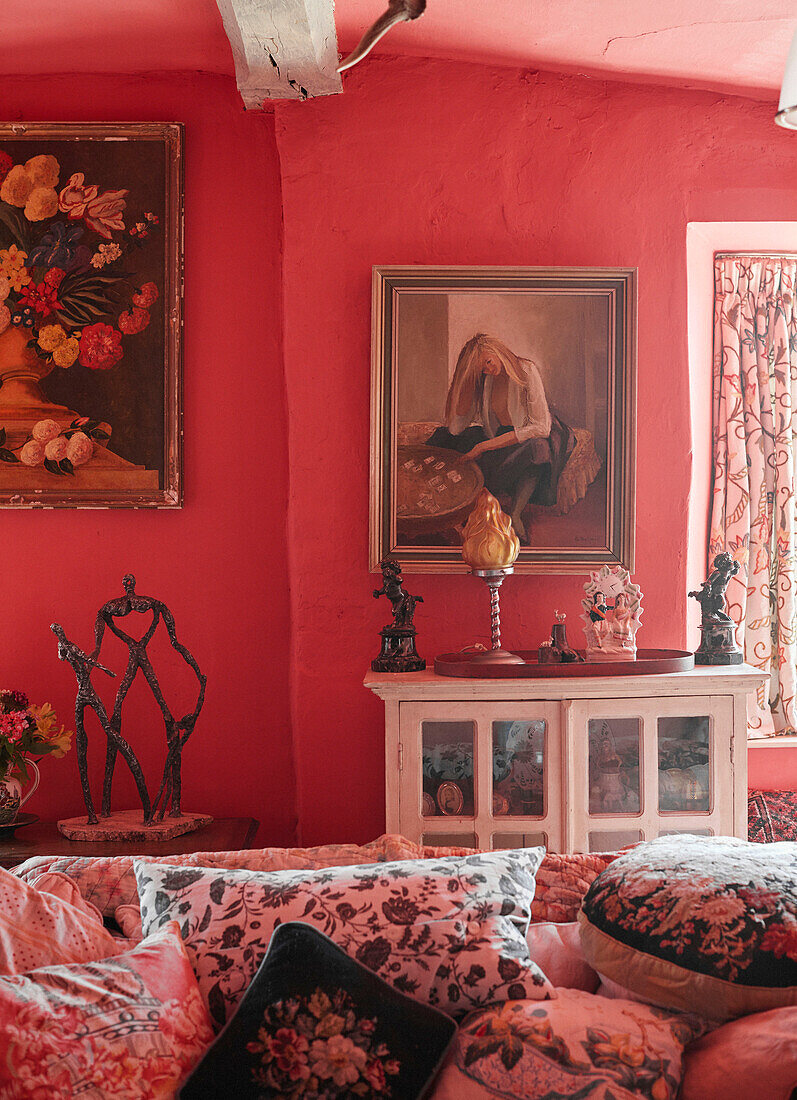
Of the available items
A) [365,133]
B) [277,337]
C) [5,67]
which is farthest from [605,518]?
[5,67]

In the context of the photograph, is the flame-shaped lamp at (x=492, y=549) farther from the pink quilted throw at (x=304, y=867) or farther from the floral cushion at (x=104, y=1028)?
the floral cushion at (x=104, y=1028)

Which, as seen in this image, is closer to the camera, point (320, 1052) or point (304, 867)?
point (320, 1052)

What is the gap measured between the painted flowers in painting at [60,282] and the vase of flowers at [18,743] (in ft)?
2.58

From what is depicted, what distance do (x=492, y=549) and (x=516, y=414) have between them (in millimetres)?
520

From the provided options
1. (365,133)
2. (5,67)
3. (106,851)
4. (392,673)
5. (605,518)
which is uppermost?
(5,67)

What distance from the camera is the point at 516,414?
2.73 meters

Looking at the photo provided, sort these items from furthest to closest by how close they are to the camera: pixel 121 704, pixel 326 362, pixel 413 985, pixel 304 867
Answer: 1. pixel 326 362
2. pixel 121 704
3. pixel 304 867
4. pixel 413 985

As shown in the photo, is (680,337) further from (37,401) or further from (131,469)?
(37,401)

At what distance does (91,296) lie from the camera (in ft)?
9.18

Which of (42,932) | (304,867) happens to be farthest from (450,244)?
(42,932)

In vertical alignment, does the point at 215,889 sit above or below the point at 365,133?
below

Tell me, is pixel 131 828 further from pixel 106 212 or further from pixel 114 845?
pixel 106 212

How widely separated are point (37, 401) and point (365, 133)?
137cm

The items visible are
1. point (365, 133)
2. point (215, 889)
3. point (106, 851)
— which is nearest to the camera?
point (215, 889)
